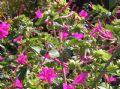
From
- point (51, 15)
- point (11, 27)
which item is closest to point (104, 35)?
point (51, 15)

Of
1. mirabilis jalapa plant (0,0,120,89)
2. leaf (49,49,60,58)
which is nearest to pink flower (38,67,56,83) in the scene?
mirabilis jalapa plant (0,0,120,89)

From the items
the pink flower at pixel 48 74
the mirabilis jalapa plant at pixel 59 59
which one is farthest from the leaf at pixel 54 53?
the pink flower at pixel 48 74

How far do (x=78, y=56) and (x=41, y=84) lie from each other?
33 cm

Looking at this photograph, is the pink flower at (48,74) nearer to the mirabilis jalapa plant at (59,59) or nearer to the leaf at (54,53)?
the mirabilis jalapa plant at (59,59)

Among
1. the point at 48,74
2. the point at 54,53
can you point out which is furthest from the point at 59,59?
the point at 48,74

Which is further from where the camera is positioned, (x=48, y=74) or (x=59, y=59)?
(x=59, y=59)

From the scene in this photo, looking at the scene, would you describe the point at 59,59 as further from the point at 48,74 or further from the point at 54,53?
the point at 48,74

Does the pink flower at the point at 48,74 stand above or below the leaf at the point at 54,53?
below

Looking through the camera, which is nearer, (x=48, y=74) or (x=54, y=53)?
(x=48, y=74)

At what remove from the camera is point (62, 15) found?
6.82 ft

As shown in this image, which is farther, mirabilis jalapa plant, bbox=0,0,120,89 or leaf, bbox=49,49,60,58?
leaf, bbox=49,49,60,58

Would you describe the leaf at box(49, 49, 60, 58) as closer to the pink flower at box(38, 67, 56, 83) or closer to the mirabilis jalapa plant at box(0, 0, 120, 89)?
the mirabilis jalapa plant at box(0, 0, 120, 89)

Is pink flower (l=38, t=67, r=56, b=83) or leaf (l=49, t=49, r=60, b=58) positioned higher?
leaf (l=49, t=49, r=60, b=58)

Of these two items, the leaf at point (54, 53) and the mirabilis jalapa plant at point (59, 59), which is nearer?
the mirabilis jalapa plant at point (59, 59)
